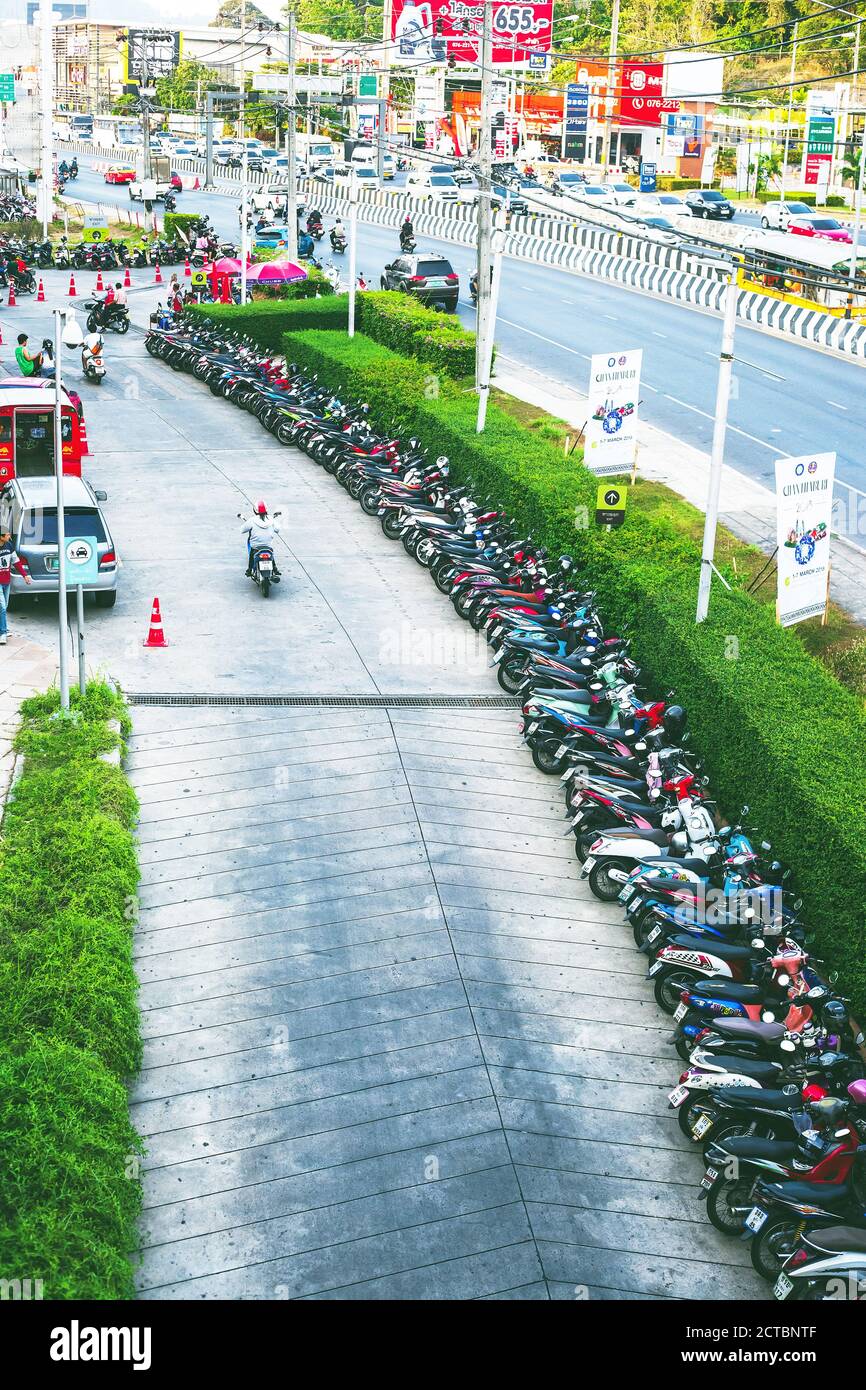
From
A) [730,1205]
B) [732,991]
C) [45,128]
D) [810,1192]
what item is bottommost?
[730,1205]

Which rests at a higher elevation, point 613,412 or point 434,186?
point 434,186

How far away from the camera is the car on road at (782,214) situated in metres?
62.9

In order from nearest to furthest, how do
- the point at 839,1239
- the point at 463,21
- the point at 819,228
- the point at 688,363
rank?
the point at 839,1239
the point at 688,363
the point at 819,228
the point at 463,21

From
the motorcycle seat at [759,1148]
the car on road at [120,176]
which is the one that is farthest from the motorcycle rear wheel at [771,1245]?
the car on road at [120,176]

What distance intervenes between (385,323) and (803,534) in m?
19.5

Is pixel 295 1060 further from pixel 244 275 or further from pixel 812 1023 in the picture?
pixel 244 275

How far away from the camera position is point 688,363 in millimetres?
37188

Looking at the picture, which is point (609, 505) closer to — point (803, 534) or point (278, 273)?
point (803, 534)

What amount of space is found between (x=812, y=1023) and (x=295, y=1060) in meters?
3.72

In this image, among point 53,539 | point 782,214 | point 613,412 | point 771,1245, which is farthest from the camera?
point 782,214

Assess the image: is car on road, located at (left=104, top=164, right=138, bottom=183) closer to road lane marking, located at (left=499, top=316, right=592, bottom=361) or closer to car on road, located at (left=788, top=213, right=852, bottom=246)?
car on road, located at (left=788, top=213, right=852, bottom=246)

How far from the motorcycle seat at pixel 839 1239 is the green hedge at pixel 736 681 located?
2.43 meters

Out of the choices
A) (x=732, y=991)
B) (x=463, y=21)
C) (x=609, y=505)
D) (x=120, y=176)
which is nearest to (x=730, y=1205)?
(x=732, y=991)

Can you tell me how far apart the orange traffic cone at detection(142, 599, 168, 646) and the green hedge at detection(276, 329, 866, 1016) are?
5189 millimetres
